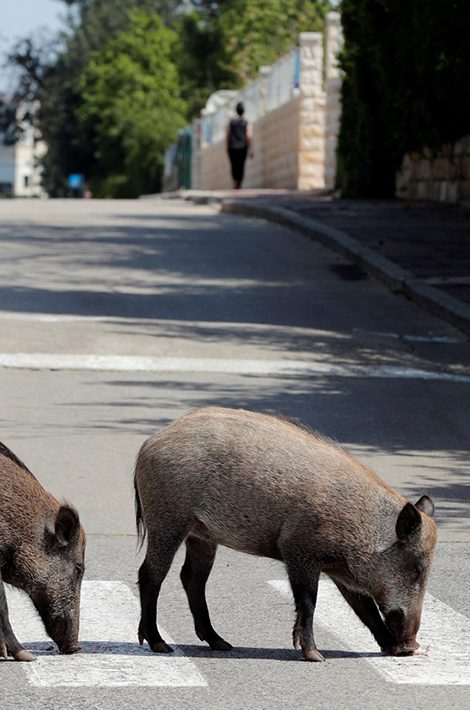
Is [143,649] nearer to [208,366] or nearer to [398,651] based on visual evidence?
[398,651]

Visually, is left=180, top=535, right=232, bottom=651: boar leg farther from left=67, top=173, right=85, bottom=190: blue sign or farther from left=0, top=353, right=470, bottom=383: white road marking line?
left=67, top=173, right=85, bottom=190: blue sign

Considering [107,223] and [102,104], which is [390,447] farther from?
[102,104]

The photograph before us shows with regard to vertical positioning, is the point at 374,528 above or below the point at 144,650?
above

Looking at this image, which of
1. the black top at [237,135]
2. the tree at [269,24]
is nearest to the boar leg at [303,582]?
the black top at [237,135]

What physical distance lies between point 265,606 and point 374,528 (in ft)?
3.87

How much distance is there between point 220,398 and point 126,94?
71.2m

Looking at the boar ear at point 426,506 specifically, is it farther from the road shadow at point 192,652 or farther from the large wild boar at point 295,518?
the road shadow at point 192,652

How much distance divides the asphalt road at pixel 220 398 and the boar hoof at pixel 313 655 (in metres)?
0.04

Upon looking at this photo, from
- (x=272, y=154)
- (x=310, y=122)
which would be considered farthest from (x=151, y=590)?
(x=272, y=154)

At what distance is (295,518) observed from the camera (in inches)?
220

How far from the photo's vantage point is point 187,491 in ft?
18.4

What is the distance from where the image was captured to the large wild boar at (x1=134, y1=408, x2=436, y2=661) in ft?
18.3

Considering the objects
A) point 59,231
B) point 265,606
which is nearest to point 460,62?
point 59,231

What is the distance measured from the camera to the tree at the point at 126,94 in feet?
249
